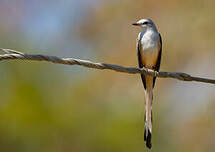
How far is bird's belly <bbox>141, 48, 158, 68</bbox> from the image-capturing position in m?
7.11

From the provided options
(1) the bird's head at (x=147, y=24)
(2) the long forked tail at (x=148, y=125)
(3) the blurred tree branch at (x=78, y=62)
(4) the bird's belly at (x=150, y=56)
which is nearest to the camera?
(3) the blurred tree branch at (x=78, y=62)

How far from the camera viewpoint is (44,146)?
12609 millimetres

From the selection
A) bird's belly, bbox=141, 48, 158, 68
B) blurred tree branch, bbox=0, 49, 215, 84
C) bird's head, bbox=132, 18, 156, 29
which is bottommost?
bird's belly, bbox=141, 48, 158, 68

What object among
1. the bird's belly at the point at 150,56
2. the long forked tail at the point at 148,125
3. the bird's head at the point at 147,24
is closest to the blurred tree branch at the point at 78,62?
the long forked tail at the point at 148,125

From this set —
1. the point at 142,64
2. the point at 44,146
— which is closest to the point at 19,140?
the point at 44,146

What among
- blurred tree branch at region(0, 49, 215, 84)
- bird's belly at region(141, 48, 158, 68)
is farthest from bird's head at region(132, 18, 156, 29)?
blurred tree branch at region(0, 49, 215, 84)

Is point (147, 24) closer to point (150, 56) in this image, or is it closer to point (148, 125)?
point (150, 56)

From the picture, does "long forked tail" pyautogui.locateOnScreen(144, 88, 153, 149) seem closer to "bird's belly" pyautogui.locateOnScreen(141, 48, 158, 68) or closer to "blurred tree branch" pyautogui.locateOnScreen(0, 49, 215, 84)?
"bird's belly" pyautogui.locateOnScreen(141, 48, 158, 68)

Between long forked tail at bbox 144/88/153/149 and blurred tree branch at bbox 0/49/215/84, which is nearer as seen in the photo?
blurred tree branch at bbox 0/49/215/84

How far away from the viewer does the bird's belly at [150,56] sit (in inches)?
280

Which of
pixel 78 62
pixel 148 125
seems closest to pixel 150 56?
pixel 148 125

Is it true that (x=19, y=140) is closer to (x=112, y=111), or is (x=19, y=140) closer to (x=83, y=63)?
(x=112, y=111)

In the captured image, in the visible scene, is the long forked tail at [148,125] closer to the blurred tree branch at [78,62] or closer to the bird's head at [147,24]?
the blurred tree branch at [78,62]

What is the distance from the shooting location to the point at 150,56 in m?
7.12
